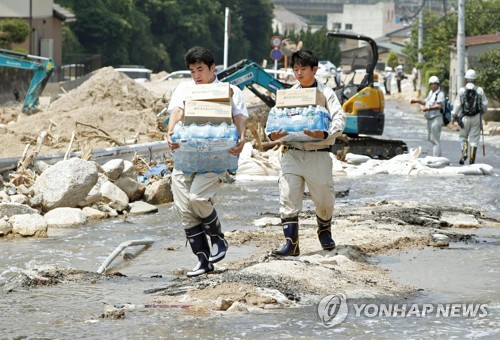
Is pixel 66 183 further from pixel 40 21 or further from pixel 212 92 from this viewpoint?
pixel 40 21

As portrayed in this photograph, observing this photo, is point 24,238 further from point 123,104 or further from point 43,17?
point 43,17

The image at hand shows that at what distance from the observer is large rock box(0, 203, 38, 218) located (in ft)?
44.4

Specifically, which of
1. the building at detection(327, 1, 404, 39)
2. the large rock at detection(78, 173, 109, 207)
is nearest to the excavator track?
the large rock at detection(78, 173, 109, 207)

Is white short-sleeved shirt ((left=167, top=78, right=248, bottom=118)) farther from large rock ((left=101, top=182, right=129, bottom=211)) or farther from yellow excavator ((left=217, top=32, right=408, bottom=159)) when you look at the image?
yellow excavator ((left=217, top=32, right=408, bottom=159))

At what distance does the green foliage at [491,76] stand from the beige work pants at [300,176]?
2773cm

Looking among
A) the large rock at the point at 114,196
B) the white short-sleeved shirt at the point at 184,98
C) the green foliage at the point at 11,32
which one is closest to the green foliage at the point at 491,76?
the green foliage at the point at 11,32

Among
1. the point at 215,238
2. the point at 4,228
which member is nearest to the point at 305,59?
the point at 215,238

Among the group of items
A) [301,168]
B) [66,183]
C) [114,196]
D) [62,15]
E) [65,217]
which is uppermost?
[62,15]

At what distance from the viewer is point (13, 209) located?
13641 millimetres

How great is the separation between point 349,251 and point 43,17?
49.2 meters

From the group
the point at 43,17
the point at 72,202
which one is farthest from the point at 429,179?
the point at 43,17

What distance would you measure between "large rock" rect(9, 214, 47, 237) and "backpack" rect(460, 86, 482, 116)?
11.5 metres

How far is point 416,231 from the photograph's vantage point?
1278 cm
